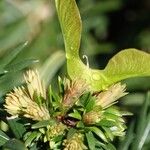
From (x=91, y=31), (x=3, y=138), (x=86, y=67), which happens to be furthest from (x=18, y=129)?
(x=91, y=31)

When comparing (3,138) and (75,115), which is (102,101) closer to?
(75,115)

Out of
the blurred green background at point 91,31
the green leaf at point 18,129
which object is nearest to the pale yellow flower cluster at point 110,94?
the green leaf at point 18,129

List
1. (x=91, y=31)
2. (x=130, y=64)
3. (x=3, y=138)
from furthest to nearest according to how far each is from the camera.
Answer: (x=91, y=31) → (x=3, y=138) → (x=130, y=64)

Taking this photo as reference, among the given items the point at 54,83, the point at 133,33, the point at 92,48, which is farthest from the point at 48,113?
the point at 133,33

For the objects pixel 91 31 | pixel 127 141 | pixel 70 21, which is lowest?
pixel 91 31

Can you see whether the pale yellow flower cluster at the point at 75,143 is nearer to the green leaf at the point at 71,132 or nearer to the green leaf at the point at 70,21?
the green leaf at the point at 71,132

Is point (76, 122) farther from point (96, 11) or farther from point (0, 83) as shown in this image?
point (96, 11)
